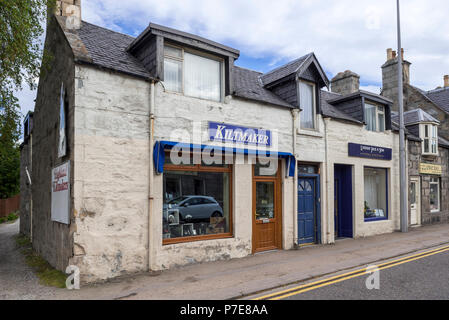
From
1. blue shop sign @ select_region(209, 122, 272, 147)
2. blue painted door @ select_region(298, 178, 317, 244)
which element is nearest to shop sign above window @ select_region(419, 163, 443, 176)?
blue painted door @ select_region(298, 178, 317, 244)

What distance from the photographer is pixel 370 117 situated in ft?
50.9

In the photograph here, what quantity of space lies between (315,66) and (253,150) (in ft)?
15.5

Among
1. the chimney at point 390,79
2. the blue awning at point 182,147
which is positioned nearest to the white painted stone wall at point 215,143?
the blue awning at point 182,147

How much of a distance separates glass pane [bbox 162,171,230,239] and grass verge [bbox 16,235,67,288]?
262 centimetres

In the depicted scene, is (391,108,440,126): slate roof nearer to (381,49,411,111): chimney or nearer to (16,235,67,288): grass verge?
(381,49,411,111): chimney

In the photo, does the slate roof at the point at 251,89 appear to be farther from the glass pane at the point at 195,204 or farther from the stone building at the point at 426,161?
the stone building at the point at 426,161

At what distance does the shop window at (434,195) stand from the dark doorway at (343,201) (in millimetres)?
8015

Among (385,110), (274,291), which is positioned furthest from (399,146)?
(274,291)

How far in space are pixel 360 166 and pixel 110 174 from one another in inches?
417

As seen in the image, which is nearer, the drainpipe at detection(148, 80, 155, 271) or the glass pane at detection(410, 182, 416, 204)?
the drainpipe at detection(148, 80, 155, 271)

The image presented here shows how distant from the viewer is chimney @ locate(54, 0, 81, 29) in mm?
9883

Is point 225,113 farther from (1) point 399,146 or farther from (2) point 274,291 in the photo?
(1) point 399,146

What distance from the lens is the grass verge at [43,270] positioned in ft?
25.3

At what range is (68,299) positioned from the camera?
6477 millimetres
